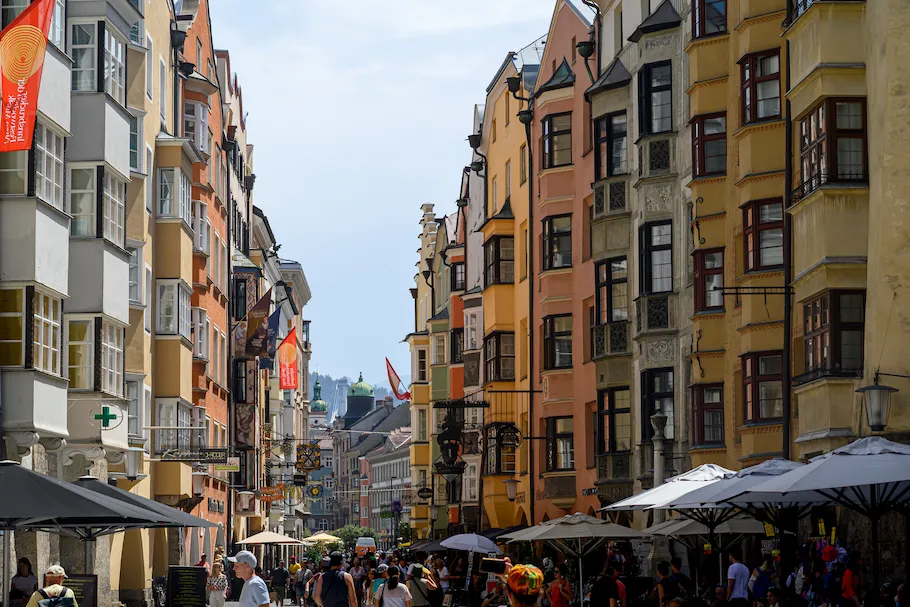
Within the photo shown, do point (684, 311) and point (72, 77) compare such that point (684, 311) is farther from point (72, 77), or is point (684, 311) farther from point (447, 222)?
point (447, 222)

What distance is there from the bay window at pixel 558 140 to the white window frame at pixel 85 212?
20.6 metres

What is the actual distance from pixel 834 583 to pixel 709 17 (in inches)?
623

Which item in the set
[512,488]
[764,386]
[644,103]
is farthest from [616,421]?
[512,488]

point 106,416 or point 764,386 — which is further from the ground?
point 764,386

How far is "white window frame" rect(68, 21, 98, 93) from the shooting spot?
33.8 m

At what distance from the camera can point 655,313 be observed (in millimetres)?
40094

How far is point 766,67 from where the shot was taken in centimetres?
3281

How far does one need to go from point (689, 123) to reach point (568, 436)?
15.4 m

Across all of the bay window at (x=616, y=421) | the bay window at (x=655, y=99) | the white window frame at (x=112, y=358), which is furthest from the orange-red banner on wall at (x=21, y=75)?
the bay window at (x=616, y=421)

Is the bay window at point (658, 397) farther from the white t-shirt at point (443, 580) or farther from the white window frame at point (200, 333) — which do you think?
the white window frame at point (200, 333)

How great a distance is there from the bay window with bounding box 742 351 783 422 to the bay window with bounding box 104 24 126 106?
14.7 m

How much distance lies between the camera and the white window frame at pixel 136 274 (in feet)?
136

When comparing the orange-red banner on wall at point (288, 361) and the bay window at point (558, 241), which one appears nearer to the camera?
the bay window at point (558, 241)

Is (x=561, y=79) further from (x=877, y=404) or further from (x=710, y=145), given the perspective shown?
(x=877, y=404)
